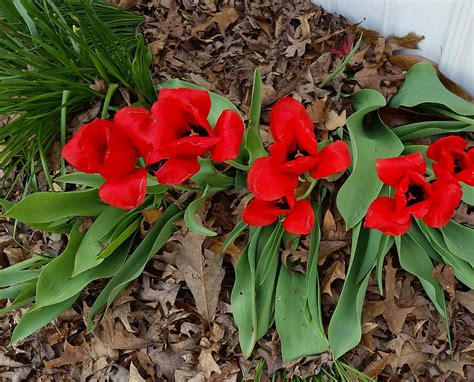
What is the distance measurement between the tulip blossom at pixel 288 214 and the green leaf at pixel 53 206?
1.68 feet

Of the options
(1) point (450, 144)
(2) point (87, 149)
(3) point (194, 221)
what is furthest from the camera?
(3) point (194, 221)

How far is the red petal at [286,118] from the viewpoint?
1.05 m

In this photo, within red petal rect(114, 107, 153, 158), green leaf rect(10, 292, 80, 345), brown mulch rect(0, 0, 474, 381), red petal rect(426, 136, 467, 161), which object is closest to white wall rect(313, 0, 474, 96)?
brown mulch rect(0, 0, 474, 381)

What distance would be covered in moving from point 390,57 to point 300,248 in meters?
0.74

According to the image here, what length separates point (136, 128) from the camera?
1016mm

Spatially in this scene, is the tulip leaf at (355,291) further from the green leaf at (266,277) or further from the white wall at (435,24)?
the white wall at (435,24)

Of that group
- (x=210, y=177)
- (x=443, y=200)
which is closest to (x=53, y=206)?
(x=210, y=177)

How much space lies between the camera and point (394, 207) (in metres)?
1.02

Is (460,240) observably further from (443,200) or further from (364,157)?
(443,200)

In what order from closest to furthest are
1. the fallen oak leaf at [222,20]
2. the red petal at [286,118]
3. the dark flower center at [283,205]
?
the red petal at [286,118]
the dark flower center at [283,205]
the fallen oak leaf at [222,20]

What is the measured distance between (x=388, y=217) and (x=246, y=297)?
1.82ft

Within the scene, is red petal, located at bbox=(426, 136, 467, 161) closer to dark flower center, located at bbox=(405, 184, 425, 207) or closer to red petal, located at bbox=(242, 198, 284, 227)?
dark flower center, located at bbox=(405, 184, 425, 207)

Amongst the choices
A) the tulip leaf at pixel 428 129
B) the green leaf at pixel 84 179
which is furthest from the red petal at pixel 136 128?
the tulip leaf at pixel 428 129

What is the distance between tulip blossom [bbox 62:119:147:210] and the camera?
951 millimetres
